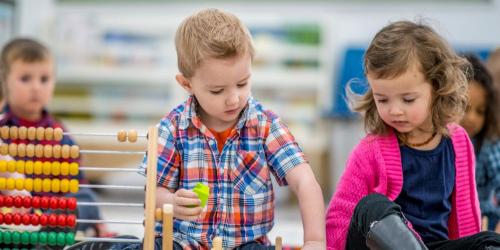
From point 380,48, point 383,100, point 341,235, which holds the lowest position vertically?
point 341,235

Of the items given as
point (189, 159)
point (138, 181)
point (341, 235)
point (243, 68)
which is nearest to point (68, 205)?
point (189, 159)

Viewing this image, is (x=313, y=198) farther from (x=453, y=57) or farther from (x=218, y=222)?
(x=453, y=57)

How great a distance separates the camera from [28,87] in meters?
2.44

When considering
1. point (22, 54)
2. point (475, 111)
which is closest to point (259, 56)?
point (22, 54)

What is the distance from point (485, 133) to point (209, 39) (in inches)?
42.0

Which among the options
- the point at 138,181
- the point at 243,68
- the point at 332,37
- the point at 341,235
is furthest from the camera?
the point at 332,37

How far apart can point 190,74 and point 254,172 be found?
0.94 feet

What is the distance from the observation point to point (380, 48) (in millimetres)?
1672

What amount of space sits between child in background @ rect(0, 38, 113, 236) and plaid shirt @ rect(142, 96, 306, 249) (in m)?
0.76

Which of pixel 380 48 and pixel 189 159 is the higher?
pixel 380 48

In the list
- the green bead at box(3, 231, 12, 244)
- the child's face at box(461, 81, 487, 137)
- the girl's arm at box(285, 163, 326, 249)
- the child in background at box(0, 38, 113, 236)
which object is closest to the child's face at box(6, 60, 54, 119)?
the child in background at box(0, 38, 113, 236)

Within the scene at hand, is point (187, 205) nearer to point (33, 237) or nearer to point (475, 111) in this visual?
point (33, 237)

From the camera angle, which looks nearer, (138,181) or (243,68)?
(243,68)

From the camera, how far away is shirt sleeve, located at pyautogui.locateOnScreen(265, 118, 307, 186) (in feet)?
5.55
